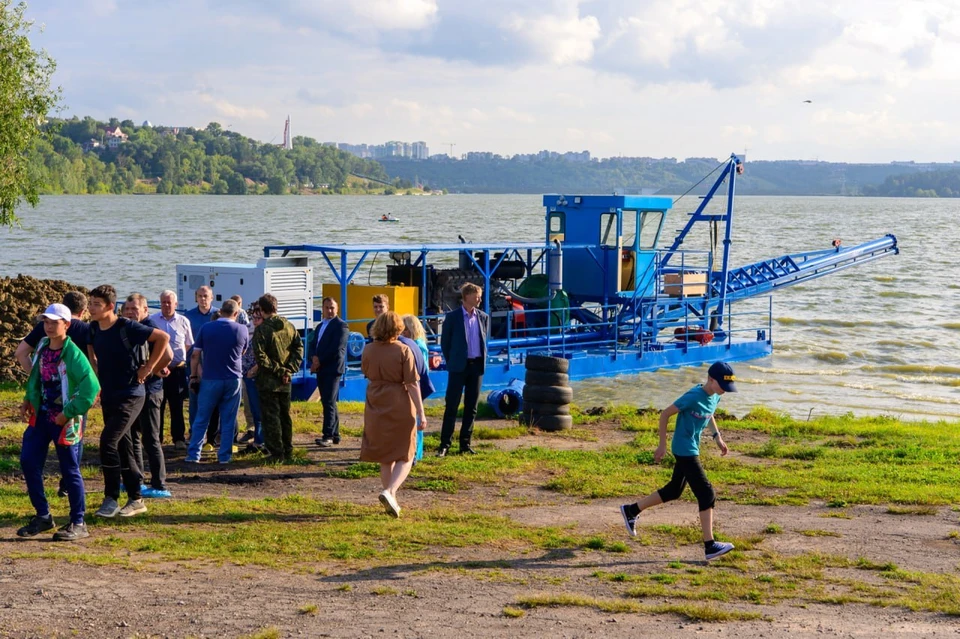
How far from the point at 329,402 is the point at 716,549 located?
17.7ft

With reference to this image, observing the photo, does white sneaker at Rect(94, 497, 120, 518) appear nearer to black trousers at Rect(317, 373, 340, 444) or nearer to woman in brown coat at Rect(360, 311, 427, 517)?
woman in brown coat at Rect(360, 311, 427, 517)

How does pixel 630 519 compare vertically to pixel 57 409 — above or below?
below

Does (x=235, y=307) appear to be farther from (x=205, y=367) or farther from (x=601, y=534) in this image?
(x=601, y=534)

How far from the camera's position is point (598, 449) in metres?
12.9

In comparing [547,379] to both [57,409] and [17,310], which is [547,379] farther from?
[17,310]

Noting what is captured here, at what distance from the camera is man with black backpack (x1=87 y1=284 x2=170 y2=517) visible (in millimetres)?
8266

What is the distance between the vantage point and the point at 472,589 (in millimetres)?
7203

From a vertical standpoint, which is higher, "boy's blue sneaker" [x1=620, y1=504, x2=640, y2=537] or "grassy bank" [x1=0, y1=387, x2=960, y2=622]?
"boy's blue sneaker" [x1=620, y1=504, x2=640, y2=537]

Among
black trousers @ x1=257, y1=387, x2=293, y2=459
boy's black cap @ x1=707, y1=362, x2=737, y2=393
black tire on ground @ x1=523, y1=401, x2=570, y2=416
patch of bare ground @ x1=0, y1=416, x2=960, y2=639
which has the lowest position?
black tire on ground @ x1=523, y1=401, x2=570, y2=416

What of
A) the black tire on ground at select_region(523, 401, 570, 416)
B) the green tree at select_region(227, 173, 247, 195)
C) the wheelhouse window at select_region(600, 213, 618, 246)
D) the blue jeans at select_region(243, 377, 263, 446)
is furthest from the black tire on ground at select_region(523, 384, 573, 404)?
the green tree at select_region(227, 173, 247, 195)

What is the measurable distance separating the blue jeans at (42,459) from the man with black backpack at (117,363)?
1.12ft

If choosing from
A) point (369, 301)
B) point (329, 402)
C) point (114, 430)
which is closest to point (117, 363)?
point (114, 430)

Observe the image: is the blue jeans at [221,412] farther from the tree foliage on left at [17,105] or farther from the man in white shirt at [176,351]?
the tree foliage on left at [17,105]

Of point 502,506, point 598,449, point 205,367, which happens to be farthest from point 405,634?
point 598,449
